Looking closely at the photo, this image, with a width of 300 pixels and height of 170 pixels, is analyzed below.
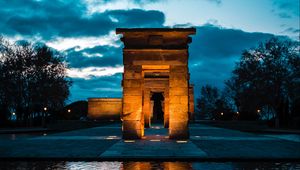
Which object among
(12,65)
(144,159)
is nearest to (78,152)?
(144,159)

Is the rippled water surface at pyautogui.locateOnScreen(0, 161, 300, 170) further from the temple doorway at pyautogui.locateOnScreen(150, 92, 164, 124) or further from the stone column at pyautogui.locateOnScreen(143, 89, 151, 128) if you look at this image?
the temple doorway at pyautogui.locateOnScreen(150, 92, 164, 124)

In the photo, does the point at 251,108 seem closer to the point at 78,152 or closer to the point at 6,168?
the point at 78,152

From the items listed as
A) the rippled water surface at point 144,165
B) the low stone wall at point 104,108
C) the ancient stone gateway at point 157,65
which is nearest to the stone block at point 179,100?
the ancient stone gateway at point 157,65

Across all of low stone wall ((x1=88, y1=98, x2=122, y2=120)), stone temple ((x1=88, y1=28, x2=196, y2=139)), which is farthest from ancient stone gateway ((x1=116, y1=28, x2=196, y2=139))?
low stone wall ((x1=88, y1=98, x2=122, y2=120))

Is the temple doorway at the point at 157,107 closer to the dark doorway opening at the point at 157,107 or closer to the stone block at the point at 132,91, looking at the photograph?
the dark doorway opening at the point at 157,107

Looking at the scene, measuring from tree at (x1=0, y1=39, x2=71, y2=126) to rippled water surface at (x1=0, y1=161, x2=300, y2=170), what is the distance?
38.1m

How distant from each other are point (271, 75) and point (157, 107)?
2232cm

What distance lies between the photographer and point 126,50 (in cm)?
2394

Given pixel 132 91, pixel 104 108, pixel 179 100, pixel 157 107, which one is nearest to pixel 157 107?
pixel 157 107

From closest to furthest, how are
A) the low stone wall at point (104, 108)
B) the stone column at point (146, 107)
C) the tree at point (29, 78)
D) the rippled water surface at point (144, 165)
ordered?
the rippled water surface at point (144, 165), the stone column at point (146, 107), the tree at point (29, 78), the low stone wall at point (104, 108)

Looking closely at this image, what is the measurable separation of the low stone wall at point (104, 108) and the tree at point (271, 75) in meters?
24.1

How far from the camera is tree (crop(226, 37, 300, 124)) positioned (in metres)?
51.2

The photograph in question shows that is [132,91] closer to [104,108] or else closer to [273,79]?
[273,79]

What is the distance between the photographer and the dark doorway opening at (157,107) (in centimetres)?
6431
